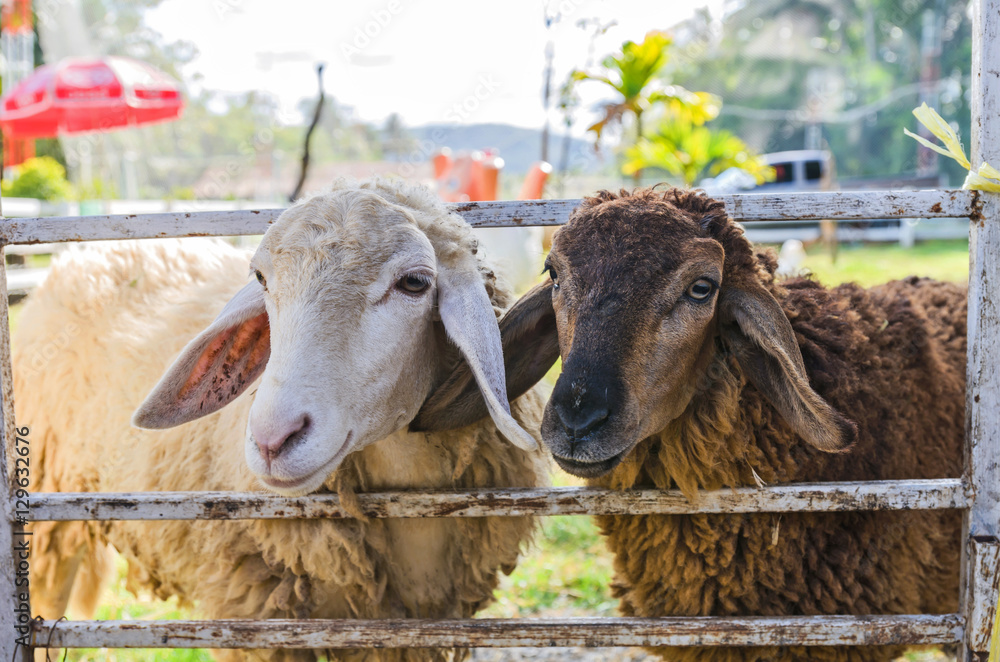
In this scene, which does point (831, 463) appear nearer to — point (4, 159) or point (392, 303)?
point (392, 303)

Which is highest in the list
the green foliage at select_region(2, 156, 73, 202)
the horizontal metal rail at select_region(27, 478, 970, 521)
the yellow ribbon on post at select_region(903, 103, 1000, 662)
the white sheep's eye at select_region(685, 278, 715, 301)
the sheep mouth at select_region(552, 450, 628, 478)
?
the green foliage at select_region(2, 156, 73, 202)

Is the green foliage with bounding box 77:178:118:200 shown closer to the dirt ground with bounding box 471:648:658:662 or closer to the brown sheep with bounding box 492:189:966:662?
the dirt ground with bounding box 471:648:658:662

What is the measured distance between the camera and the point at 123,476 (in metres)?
2.95

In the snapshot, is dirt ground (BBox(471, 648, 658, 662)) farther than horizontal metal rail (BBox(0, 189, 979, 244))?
Yes

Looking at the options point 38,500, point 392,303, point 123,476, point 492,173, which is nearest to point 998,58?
point 392,303

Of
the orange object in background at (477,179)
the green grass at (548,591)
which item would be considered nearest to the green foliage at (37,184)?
the orange object in background at (477,179)

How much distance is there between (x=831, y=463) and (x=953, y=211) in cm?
84

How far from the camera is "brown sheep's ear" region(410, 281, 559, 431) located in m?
2.21

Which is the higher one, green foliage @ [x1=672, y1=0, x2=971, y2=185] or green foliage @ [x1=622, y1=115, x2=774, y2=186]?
green foliage @ [x1=672, y1=0, x2=971, y2=185]

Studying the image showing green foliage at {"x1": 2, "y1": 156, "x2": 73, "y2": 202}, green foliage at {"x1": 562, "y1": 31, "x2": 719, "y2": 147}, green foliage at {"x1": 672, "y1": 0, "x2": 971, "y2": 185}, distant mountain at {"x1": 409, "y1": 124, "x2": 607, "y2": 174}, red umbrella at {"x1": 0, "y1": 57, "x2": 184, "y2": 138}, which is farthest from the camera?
green foliage at {"x1": 672, "y1": 0, "x2": 971, "y2": 185}

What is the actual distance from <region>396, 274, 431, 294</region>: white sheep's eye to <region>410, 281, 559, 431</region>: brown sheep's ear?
0.28 meters

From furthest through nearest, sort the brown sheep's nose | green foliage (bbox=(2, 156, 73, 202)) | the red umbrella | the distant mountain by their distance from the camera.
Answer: the distant mountain, green foliage (bbox=(2, 156, 73, 202)), the red umbrella, the brown sheep's nose

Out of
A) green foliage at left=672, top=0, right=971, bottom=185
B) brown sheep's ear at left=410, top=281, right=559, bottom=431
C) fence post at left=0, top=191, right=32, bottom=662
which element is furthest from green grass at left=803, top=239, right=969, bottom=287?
fence post at left=0, top=191, right=32, bottom=662

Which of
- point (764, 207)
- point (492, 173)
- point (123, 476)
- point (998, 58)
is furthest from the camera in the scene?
point (492, 173)
